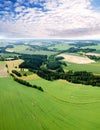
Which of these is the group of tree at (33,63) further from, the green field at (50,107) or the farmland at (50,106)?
the green field at (50,107)

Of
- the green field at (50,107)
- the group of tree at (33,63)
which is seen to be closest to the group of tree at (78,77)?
the green field at (50,107)

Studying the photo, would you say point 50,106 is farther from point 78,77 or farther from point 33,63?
point 33,63

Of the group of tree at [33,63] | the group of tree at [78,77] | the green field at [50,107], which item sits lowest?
→ the green field at [50,107]

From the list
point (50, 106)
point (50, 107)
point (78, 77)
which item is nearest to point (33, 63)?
point (78, 77)

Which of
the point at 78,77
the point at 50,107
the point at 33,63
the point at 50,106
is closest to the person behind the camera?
the point at 50,107

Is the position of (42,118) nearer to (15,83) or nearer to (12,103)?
(12,103)

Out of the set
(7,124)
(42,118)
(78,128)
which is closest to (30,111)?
(42,118)

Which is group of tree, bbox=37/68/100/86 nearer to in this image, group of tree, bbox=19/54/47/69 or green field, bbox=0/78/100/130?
green field, bbox=0/78/100/130

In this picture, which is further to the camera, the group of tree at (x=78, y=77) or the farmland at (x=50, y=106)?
the group of tree at (x=78, y=77)

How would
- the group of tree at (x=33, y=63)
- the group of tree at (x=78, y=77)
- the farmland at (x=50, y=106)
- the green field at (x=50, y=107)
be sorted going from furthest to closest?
1. the group of tree at (x=33, y=63)
2. the group of tree at (x=78, y=77)
3. the farmland at (x=50, y=106)
4. the green field at (x=50, y=107)
